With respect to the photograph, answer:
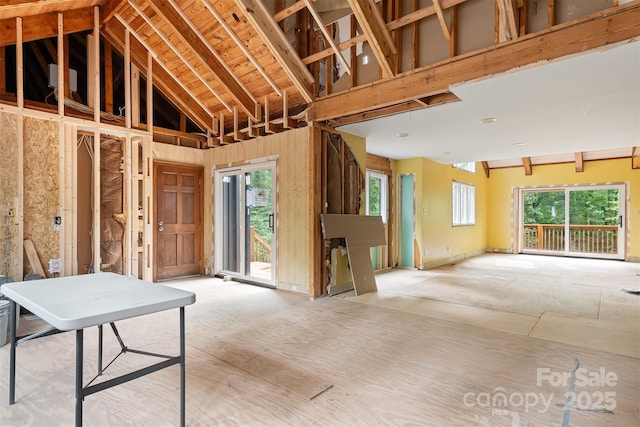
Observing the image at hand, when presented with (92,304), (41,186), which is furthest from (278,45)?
(92,304)

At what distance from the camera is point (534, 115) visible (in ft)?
15.4

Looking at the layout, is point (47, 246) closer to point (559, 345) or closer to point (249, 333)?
point (249, 333)

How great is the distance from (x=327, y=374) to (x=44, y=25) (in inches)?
235

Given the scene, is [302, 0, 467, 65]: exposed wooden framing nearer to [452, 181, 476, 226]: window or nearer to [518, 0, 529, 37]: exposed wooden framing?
[518, 0, 529, 37]: exposed wooden framing

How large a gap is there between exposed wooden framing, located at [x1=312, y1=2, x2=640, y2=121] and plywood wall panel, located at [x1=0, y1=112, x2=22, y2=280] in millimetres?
4176

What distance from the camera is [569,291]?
549 centimetres

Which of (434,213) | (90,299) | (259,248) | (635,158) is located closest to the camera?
(90,299)

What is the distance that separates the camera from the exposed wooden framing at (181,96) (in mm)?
5793

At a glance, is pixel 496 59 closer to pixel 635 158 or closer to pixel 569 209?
pixel 635 158

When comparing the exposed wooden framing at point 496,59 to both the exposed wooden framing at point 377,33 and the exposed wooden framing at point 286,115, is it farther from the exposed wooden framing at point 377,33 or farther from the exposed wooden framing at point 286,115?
the exposed wooden framing at point 286,115

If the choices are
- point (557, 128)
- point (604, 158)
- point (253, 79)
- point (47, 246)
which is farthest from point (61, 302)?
point (604, 158)

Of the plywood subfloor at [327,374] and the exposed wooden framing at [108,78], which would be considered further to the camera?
the exposed wooden framing at [108,78]

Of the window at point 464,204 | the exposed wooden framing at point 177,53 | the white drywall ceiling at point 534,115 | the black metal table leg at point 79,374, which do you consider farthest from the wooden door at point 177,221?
the window at point 464,204

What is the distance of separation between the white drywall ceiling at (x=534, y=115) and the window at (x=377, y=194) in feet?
1.89
